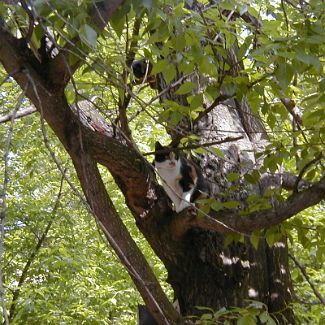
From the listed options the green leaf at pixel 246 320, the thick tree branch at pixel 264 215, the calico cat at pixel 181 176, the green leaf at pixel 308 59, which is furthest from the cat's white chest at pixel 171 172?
the green leaf at pixel 308 59

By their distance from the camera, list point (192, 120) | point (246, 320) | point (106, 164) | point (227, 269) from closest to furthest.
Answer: point (246, 320) → point (106, 164) → point (192, 120) → point (227, 269)

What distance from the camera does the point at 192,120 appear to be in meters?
3.09

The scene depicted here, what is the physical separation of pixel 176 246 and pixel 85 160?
1.02 metres

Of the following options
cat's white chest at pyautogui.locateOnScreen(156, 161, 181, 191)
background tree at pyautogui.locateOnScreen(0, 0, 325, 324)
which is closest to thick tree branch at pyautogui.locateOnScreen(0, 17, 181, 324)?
background tree at pyautogui.locateOnScreen(0, 0, 325, 324)

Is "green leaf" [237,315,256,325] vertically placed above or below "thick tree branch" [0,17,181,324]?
below

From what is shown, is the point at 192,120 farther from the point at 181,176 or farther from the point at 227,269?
the point at 181,176

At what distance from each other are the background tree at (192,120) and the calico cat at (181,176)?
0.13 meters

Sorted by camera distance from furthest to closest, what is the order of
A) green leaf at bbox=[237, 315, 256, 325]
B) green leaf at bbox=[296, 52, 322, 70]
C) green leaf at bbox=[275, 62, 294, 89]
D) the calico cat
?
the calico cat < green leaf at bbox=[237, 315, 256, 325] < green leaf at bbox=[275, 62, 294, 89] < green leaf at bbox=[296, 52, 322, 70]

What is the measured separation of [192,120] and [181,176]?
3.50ft

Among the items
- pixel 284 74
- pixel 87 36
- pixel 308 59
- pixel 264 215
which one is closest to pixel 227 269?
pixel 264 215

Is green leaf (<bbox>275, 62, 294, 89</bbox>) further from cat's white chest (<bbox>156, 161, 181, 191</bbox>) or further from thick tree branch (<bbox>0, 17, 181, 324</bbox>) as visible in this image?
cat's white chest (<bbox>156, 161, 181, 191</bbox>)

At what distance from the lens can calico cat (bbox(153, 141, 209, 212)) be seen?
11.8 ft

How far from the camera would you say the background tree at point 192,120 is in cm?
197

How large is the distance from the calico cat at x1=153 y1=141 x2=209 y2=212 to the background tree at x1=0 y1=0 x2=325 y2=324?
127mm
